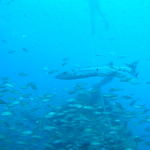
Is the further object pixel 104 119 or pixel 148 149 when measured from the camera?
pixel 148 149

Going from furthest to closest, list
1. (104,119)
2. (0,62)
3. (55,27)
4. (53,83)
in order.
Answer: (55,27) → (0,62) → (53,83) → (104,119)

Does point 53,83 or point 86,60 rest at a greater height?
point 86,60

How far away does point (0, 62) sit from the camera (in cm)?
3609

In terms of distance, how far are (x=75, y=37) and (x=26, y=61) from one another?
7183mm

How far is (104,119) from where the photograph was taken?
1134cm

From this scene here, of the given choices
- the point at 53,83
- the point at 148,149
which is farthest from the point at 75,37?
the point at 148,149

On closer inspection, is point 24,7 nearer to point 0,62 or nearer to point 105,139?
point 0,62

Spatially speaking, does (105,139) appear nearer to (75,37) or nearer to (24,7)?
(75,37)

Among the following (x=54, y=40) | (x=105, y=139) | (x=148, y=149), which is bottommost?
(x=148, y=149)

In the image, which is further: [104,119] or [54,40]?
[54,40]

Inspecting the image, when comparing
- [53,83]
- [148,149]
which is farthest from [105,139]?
[53,83]

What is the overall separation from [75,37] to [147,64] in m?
8.57

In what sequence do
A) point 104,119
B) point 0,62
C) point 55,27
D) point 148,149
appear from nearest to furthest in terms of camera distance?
point 104,119
point 148,149
point 0,62
point 55,27

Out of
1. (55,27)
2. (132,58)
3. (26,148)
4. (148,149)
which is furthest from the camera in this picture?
(55,27)
